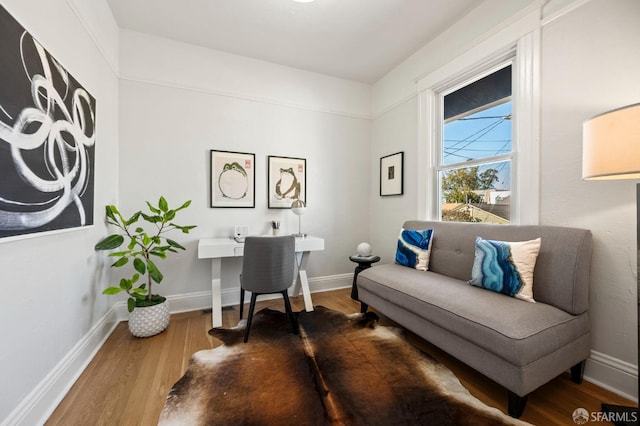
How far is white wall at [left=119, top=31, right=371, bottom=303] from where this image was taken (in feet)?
8.27

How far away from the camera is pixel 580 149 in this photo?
1.61m

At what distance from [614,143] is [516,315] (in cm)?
92

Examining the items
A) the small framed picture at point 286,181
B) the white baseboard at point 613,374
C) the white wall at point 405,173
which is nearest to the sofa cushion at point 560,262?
the white baseboard at point 613,374

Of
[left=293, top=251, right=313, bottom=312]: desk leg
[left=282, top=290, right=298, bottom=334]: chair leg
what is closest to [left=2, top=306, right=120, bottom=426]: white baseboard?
[left=282, top=290, right=298, bottom=334]: chair leg

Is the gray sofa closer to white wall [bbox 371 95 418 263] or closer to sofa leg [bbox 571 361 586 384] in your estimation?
sofa leg [bbox 571 361 586 384]

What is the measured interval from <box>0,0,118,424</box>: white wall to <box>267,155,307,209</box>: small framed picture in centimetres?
150

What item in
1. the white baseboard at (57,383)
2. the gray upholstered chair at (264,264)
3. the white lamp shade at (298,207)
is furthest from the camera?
the white lamp shade at (298,207)

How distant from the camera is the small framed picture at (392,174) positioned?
3078mm

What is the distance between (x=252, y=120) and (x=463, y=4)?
7.42 ft

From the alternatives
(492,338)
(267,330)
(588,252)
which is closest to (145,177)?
(267,330)

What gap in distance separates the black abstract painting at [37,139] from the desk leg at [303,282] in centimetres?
186

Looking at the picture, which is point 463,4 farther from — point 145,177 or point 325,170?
point 145,177

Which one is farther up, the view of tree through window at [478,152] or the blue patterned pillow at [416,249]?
the view of tree through window at [478,152]

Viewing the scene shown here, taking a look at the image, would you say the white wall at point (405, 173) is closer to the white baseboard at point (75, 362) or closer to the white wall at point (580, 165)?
the white wall at point (580, 165)
